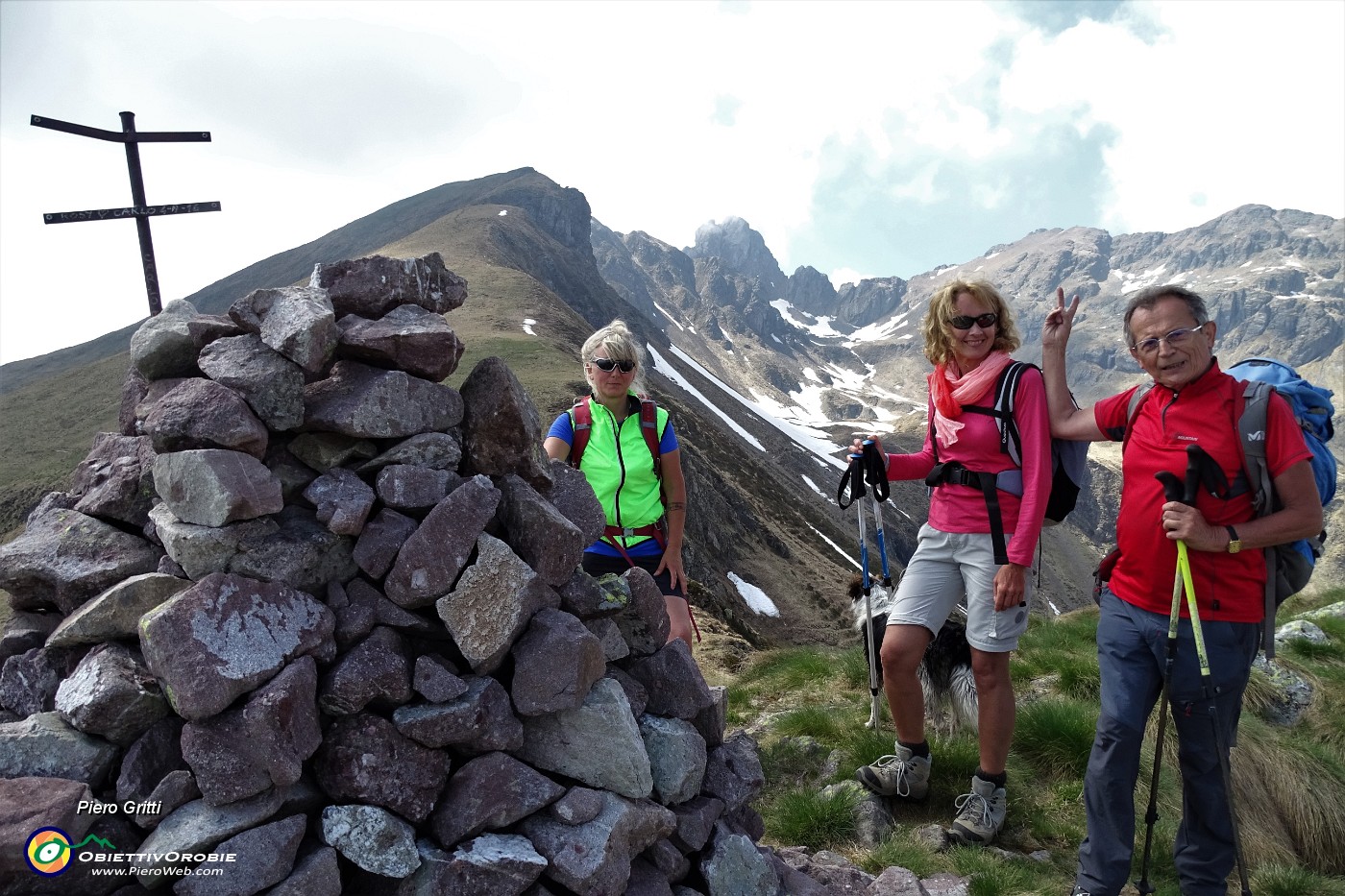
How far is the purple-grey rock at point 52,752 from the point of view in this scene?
3.46 meters

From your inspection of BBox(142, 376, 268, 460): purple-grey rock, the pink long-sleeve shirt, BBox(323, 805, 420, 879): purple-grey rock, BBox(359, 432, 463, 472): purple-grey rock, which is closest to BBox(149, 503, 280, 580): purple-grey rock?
BBox(142, 376, 268, 460): purple-grey rock

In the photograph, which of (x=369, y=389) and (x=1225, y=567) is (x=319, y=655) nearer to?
(x=369, y=389)

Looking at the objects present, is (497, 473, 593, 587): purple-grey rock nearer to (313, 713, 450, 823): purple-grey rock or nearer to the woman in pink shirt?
(313, 713, 450, 823): purple-grey rock

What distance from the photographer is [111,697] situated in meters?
3.52

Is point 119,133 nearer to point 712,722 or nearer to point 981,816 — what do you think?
point 712,722

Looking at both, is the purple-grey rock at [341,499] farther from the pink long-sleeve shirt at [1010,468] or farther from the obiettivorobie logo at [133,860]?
the pink long-sleeve shirt at [1010,468]

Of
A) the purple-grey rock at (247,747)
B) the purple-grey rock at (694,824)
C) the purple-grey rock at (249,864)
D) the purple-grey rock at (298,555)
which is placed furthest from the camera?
the purple-grey rock at (694,824)

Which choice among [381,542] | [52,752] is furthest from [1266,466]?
[52,752]

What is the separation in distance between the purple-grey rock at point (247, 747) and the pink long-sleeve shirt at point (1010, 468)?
13.9 feet

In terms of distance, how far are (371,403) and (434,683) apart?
1625mm

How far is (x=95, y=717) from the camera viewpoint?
3531 mm

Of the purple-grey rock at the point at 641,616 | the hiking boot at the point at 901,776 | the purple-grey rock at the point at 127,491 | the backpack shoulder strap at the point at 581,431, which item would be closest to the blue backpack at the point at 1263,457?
the hiking boot at the point at 901,776

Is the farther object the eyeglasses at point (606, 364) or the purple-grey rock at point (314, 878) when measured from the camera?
the eyeglasses at point (606, 364)

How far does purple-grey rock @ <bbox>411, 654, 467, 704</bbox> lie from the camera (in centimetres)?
383
